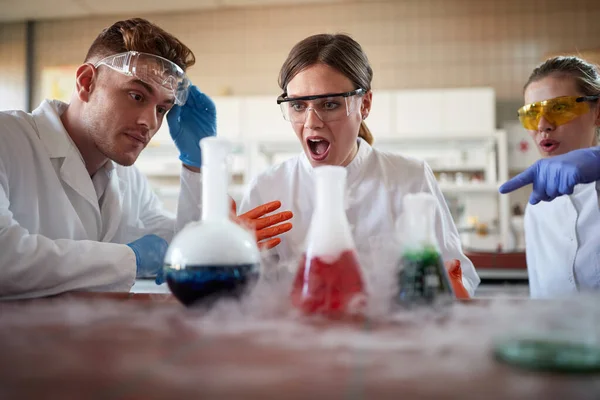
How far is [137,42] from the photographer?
1.62 m

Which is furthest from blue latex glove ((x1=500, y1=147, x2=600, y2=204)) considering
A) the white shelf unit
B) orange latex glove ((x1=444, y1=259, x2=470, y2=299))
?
the white shelf unit

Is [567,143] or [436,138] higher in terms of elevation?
[436,138]

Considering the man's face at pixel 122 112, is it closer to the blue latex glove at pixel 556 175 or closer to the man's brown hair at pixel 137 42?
the man's brown hair at pixel 137 42

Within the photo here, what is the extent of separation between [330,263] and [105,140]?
126 centimetres

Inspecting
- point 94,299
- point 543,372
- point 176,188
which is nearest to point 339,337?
point 543,372

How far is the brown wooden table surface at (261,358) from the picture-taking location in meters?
0.38

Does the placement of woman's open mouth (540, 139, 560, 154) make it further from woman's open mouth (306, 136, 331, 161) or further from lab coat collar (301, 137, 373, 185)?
woman's open mouth (306, 136, 331, 161)

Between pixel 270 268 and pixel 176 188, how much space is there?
4.57m

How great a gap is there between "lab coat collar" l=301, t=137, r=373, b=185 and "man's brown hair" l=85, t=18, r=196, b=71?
21.8 inches

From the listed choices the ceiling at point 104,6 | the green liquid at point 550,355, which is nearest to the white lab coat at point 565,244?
the green liquid at point 550,355

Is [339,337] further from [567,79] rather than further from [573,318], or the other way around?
[567,79]

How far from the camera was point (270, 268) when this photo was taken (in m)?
0.94

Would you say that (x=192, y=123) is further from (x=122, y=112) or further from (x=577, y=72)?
(x=577, y=72)

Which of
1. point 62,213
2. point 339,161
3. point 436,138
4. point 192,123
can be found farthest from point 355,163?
point 436,138
